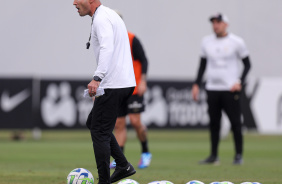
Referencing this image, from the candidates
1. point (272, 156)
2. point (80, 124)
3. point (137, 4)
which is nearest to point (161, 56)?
point (137, 4)

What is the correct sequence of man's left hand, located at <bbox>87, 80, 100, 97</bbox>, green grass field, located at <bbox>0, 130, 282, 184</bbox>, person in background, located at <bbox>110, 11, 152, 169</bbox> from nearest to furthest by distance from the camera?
man's left hand, located at <bbox>87, 80, 100, 97</bbox> → green grass field, located at <bbox>0, 130, 282, 184</bbox> → person in background, located at <bbox>110, 11, 152, 169</bbox>

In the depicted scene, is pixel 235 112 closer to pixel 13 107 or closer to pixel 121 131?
pixel 121 131

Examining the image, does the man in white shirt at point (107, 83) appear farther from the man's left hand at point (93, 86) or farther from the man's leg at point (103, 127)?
the man's left hand at point (93, 86)

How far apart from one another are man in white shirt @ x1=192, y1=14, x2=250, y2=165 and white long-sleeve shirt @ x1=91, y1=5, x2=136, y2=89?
4.32 m

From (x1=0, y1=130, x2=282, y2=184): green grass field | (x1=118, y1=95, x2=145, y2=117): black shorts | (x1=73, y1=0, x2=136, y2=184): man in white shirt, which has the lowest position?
(x1=0, y1=130, x2=282, y2=184): green grass field

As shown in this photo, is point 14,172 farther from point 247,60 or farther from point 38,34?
point 38,34

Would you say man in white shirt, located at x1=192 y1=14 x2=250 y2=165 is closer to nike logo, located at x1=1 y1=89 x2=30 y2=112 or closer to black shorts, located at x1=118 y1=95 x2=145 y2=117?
black shorts, located at x1=118 y1=95 x2=145 y2=117

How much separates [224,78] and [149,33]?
11.9 m

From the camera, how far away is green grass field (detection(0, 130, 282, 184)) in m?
9.13

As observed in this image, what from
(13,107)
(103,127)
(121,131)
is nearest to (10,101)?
(13,107)

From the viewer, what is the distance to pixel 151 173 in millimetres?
9789

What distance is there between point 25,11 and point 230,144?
9.26m

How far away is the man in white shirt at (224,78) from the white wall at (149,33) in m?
11.3

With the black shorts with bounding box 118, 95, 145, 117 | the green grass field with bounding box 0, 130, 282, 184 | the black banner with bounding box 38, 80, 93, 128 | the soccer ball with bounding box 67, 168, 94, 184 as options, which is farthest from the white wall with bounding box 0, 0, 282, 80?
the soccer ball with bounding box 67, 168, 94, 184
